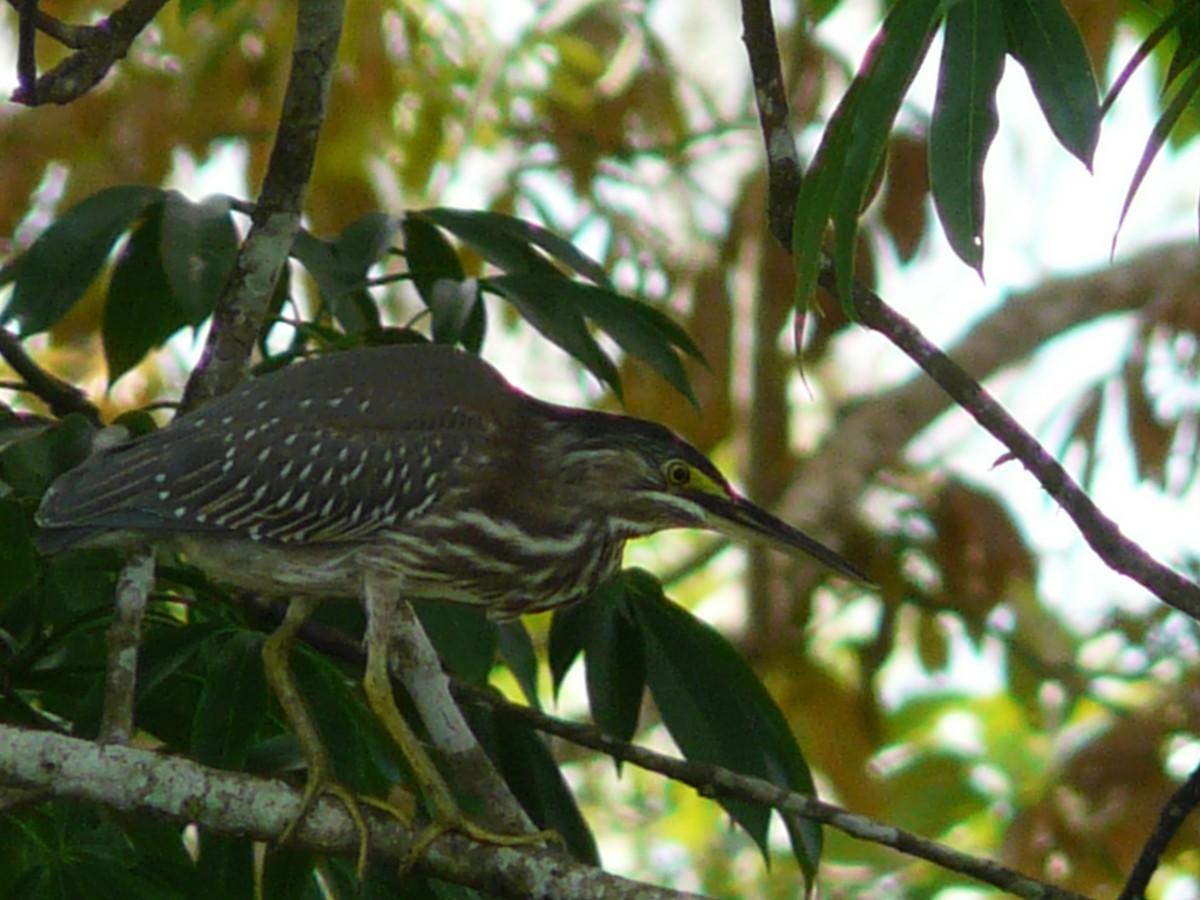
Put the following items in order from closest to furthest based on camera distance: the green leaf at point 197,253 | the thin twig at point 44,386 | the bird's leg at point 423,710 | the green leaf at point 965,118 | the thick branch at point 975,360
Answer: the green leaf at point 965,118 < the bird's leg at point 423,710 < the green leaf at point 197,253 < the thin twig at point 44,386 < the thick branch at point 975,360

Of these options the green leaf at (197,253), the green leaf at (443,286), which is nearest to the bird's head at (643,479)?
the green leaf at (443,286)

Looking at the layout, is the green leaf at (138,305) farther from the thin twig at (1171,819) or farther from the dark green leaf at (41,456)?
the thin twig at (1171,819)

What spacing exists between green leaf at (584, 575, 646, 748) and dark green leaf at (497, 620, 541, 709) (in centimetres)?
15

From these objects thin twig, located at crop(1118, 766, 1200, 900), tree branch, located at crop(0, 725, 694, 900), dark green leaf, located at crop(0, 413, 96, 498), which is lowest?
tree branch, located at crop(0, 725, 694, 900)

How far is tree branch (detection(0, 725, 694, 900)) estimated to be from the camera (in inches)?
94.5

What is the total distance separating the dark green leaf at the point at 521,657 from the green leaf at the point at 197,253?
2.63 ft

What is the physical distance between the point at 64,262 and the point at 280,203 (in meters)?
0.41

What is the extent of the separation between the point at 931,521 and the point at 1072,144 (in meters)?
3.99

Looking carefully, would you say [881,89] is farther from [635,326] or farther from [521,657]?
[521,657]

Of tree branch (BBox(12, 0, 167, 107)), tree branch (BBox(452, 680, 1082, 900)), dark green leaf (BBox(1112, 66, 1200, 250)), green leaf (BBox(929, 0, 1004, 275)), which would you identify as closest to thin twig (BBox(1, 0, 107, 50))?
tree branch (BBox(12, 0, 167, 107))

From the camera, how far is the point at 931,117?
2.02m

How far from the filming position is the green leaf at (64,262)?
3.30m

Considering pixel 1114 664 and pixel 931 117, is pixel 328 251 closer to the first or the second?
pixel 931 117

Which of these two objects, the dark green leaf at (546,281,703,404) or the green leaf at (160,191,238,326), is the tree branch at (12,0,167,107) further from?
the dark green leaf at (546,281,703,404)
